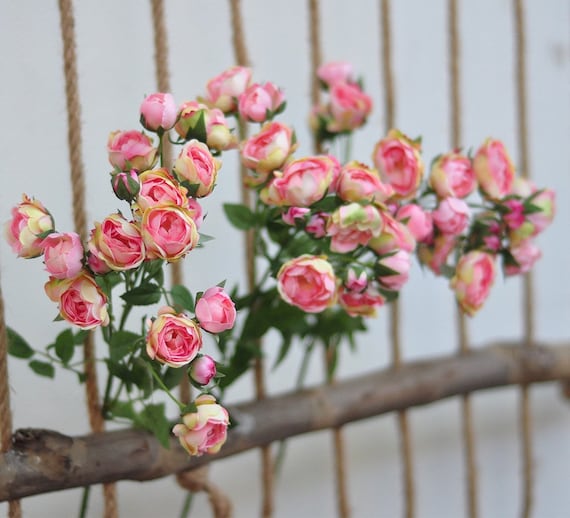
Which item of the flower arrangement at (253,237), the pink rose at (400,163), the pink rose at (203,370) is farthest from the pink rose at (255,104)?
the pink rose at (203,370)

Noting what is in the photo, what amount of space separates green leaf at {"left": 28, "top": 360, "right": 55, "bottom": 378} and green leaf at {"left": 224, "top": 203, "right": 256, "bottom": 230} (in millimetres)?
200

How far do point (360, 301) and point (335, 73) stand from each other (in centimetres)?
26

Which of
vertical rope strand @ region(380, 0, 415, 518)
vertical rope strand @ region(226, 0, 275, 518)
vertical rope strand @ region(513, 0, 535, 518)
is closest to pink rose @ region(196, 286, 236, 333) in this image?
vertical rope strand @ region(226, 0, 275, 518)

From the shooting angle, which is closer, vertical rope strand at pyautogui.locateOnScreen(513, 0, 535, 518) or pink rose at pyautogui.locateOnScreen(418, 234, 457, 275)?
pink rose at pyautogui.locateOnScreen(418, 234, 457, 275)

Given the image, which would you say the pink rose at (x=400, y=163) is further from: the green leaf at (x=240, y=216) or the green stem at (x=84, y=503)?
the green stem at (x=84, y=503)

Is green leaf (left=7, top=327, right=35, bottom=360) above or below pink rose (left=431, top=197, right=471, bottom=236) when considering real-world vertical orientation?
below

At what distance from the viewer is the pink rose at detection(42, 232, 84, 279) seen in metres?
0.53

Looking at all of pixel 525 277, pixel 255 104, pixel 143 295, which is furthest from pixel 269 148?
pixel 525 277

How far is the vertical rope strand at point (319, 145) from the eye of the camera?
0.80 metres

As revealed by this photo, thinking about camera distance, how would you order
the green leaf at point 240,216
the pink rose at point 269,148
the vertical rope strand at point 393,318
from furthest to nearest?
the vertical rope strand at point 393,318, the green leaf at point 240,216, the pink rose at point 269,148

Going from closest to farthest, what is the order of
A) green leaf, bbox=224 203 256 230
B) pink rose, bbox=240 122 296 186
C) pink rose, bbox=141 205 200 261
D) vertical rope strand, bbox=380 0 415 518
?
pink rose, bbox=141 205 200 261, pink rose, bbox=240 122 296 186, green leaf, bbox=224 203 256 230, vertical rope strand, bbox=380 0 415 518

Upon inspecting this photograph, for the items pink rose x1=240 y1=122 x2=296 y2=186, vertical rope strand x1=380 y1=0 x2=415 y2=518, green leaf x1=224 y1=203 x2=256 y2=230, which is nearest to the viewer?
pink rose x1=240 y1=122 x2=296 y2=186

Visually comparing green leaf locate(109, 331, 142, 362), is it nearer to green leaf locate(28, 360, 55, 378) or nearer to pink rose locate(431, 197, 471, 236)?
green leaf locate(28, 360, 55, 378)

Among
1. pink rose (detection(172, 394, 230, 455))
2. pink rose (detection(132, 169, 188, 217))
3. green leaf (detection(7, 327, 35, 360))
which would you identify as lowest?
pink rose (detection(172, 394, 230, 455))
